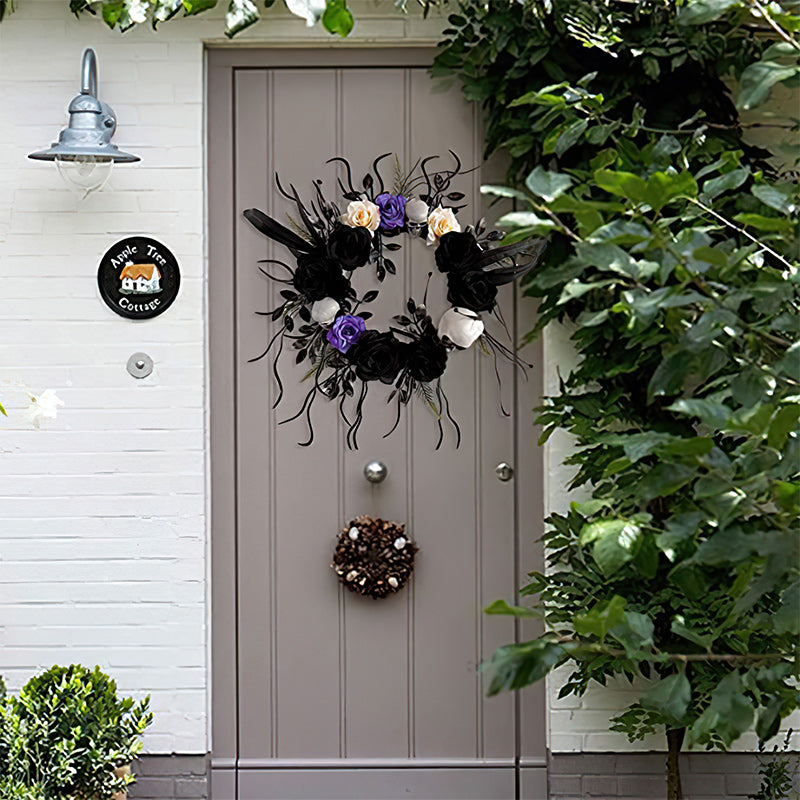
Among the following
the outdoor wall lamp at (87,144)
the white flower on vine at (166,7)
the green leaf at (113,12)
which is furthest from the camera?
the outdoor wall lamp at (87,144)

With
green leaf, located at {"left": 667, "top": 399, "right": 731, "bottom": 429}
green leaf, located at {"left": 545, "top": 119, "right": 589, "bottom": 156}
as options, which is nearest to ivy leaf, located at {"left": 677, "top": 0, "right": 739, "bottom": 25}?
green leaf, located at {"left": 545, "top": 119, "right": 589, "bottom": 156}

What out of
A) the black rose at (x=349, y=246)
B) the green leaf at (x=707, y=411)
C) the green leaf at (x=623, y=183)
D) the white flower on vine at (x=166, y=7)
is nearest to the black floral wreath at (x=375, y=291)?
the black rose at (x=349, y=246)

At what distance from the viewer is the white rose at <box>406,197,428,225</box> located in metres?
3.00

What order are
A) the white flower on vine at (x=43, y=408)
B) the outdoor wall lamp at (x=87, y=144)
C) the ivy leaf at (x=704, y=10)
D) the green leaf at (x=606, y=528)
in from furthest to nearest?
the outdoor wall lamp at (x=87, y=144) < the white flower on vine at (x=43, y=408) < the green leaf at (x=606, y=528) < the ivy leaf at (x=704, y=10)

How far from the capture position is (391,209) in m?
2.99

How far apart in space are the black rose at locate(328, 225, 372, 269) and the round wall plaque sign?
439mm

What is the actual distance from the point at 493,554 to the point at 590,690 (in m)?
0.46

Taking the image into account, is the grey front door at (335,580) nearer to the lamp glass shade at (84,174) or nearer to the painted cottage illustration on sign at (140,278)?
the painted cottage illustration on sign at (140,278)

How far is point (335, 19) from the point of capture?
149 centimetres

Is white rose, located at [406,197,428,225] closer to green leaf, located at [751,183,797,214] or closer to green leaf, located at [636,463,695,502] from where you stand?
green leaf, located at [751,183,797,214]

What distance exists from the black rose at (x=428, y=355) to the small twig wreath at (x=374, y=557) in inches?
17.7

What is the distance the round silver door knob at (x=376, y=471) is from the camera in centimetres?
301

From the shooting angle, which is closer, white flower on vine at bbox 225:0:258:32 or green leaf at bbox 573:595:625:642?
green leaf at bbox 573:595:625:642

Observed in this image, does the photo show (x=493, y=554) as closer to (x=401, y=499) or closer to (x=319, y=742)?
(x=401, y=499)
